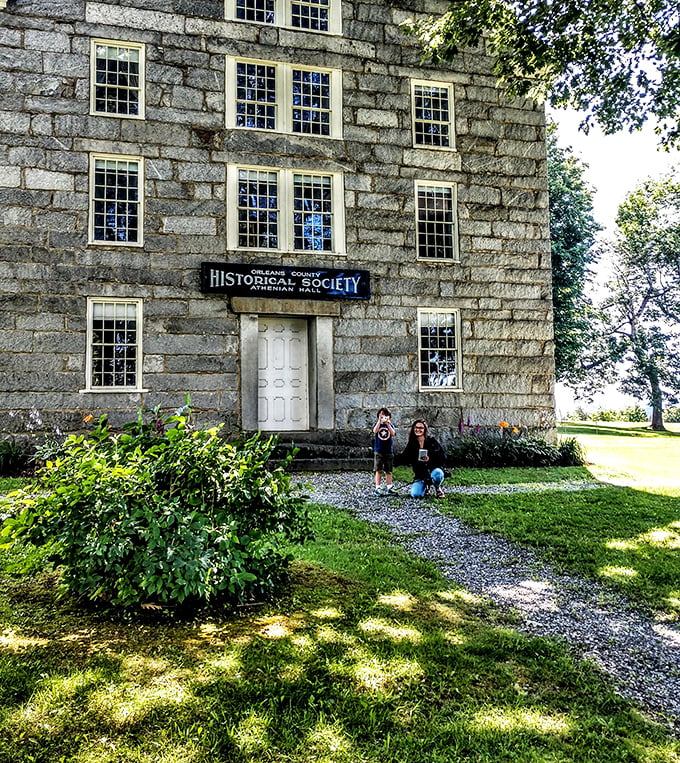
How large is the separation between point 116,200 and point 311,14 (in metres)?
5.91

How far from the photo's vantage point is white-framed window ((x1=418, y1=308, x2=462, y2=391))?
567 inches

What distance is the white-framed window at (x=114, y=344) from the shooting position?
12516mm

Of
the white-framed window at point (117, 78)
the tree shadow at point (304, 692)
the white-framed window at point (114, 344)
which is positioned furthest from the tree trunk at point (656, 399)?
the tree shadow at point (304, 692)

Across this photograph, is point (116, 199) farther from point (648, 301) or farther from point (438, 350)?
point (648, 301)

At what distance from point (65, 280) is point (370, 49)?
8114 mm

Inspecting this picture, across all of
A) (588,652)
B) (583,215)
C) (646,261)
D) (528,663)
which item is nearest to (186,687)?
(528,663)

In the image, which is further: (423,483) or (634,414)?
(634,414)

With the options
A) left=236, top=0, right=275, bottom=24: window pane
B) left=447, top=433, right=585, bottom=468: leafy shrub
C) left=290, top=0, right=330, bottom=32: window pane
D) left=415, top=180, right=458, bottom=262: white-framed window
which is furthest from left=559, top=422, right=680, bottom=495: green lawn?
left=236, top=0, right=275, bottom=24: window pane

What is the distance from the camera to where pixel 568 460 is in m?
14.3

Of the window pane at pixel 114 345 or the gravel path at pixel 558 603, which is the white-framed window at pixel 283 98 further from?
the gravel path at pixel 558 603

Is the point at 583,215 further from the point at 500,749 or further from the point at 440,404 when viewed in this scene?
the point at 500,749

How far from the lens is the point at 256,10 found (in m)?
13.9

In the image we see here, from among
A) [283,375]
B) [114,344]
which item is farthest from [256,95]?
[114,344]

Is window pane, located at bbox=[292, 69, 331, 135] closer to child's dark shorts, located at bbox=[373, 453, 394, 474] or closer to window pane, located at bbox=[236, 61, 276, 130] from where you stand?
window pane, located at bbox=[236, 61, 276, 130]
